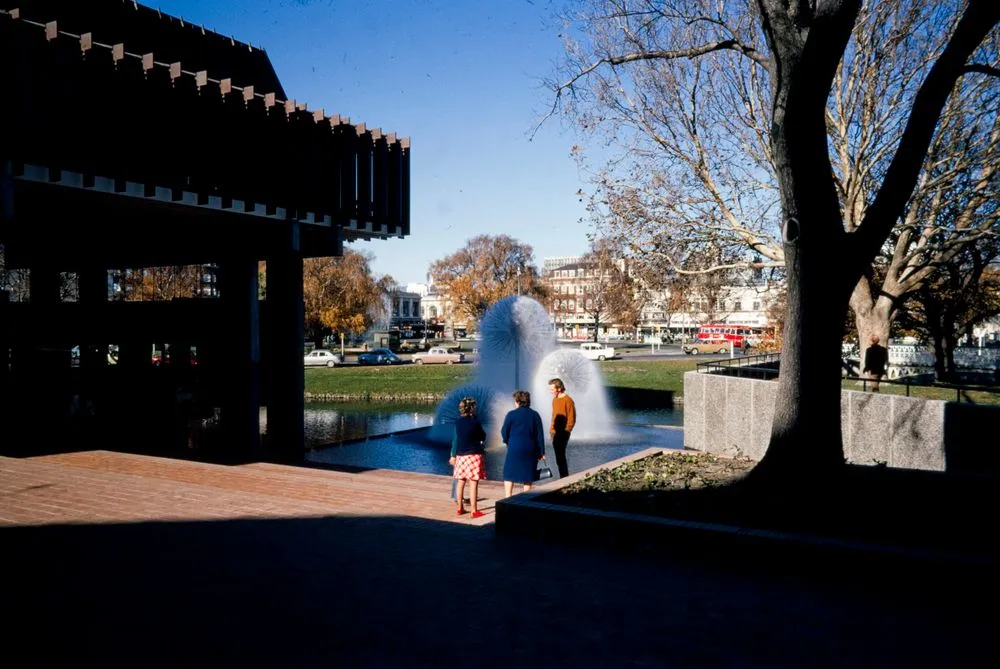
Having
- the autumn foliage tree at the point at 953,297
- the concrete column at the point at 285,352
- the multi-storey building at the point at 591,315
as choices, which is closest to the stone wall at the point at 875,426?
the concrete column at the point at 285,352

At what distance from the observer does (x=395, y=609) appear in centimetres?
523

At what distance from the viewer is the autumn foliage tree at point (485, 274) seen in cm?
6544

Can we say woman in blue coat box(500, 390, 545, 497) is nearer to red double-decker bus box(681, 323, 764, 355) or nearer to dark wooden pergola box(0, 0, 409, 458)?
dark wooden pergola box(0, 0, 409, 458)

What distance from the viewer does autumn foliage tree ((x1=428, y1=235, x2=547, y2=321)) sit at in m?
65.4

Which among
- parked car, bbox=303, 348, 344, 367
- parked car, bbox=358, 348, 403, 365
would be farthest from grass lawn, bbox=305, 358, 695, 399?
parked car, bbox=358, 348, 403, 365

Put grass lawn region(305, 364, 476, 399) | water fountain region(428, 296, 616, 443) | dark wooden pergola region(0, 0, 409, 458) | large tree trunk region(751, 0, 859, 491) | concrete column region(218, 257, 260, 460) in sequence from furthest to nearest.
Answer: grass lawn region(305, 364, 476, 399), water fountain region(428, 296, 616, 443), concrete column region(218, 257, 260, 460), dark wooden pergola region(0, 0, 409, 458), large tree trunk region(751, 0, 859, 491)

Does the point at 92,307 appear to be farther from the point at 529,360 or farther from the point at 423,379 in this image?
the point at 423,379

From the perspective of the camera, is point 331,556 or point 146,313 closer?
point 331,556

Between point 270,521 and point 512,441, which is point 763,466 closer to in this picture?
point 512,441

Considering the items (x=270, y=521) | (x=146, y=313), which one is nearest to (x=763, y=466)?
(x=270, y=521)

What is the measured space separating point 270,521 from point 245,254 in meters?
6.90

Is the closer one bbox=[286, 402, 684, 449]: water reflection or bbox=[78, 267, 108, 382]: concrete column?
bbox=[78, 267, 108, 382]: concrete column

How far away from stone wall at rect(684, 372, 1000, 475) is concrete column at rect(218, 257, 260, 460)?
8.33 m

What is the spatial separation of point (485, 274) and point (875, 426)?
5567 centimetres
